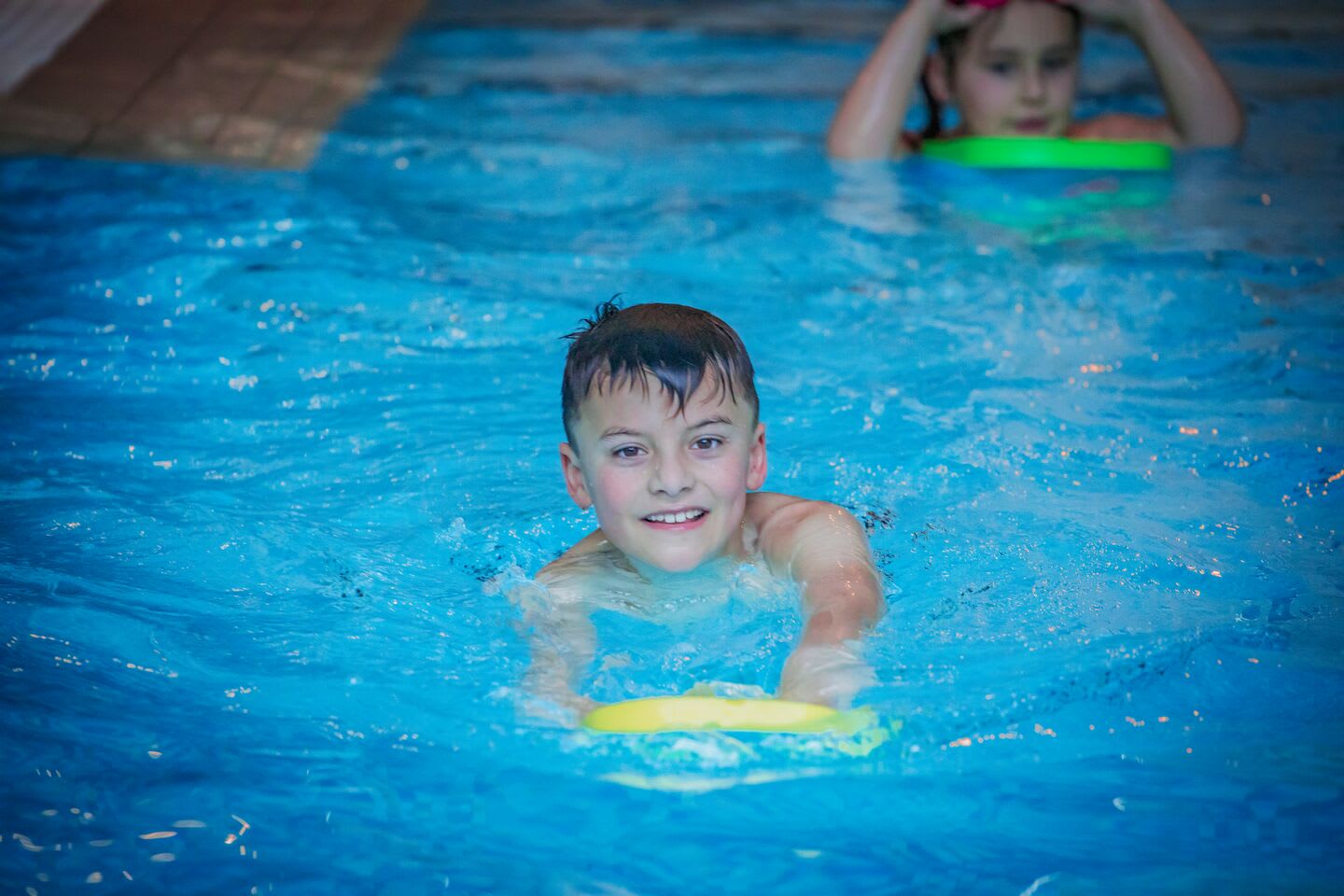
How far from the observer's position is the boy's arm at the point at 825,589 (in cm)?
261

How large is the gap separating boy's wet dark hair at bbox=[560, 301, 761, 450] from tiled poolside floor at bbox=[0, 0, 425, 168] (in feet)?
14.6

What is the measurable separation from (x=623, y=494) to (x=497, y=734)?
0.54 meters

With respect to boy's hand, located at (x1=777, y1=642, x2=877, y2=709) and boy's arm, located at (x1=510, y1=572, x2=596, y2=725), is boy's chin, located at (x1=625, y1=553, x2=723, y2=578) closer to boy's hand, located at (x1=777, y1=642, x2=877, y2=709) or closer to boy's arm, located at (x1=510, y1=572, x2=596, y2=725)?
boy's arm, located at (x1=510, y1=572, x2=596, y2=725)

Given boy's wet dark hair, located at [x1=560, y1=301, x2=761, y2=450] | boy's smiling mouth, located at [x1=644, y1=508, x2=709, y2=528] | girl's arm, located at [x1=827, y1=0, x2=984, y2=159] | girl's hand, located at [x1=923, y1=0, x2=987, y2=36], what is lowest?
boy's smiling mouth, located at [x1=644, y1=508, x2=709, y2=528]

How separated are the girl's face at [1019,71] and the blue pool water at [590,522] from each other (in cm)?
30

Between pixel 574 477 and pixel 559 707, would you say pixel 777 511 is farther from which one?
pixel 559 707

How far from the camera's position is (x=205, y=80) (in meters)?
8.18

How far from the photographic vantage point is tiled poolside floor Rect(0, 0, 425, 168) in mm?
7156

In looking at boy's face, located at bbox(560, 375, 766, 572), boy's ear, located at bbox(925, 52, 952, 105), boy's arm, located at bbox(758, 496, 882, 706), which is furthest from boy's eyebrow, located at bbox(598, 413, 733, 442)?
boy's ear, located at bbox(925, 52, 952, 105)

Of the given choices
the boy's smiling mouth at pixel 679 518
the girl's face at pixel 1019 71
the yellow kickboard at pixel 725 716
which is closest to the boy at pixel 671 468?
the boy's smiling mouth at pixel 679 518

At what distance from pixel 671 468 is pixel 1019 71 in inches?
152

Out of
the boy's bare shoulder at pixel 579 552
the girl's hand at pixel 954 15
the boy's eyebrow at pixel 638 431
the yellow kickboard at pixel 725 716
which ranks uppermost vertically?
the girl's hand at pixel 954 15

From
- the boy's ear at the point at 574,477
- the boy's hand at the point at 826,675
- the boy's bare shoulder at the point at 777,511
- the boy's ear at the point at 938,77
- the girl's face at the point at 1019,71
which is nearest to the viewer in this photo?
the boy's hand at the point at 826,675

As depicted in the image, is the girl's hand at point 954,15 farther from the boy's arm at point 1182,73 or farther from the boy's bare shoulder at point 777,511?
the boy's bare shoulder at point 777,511
